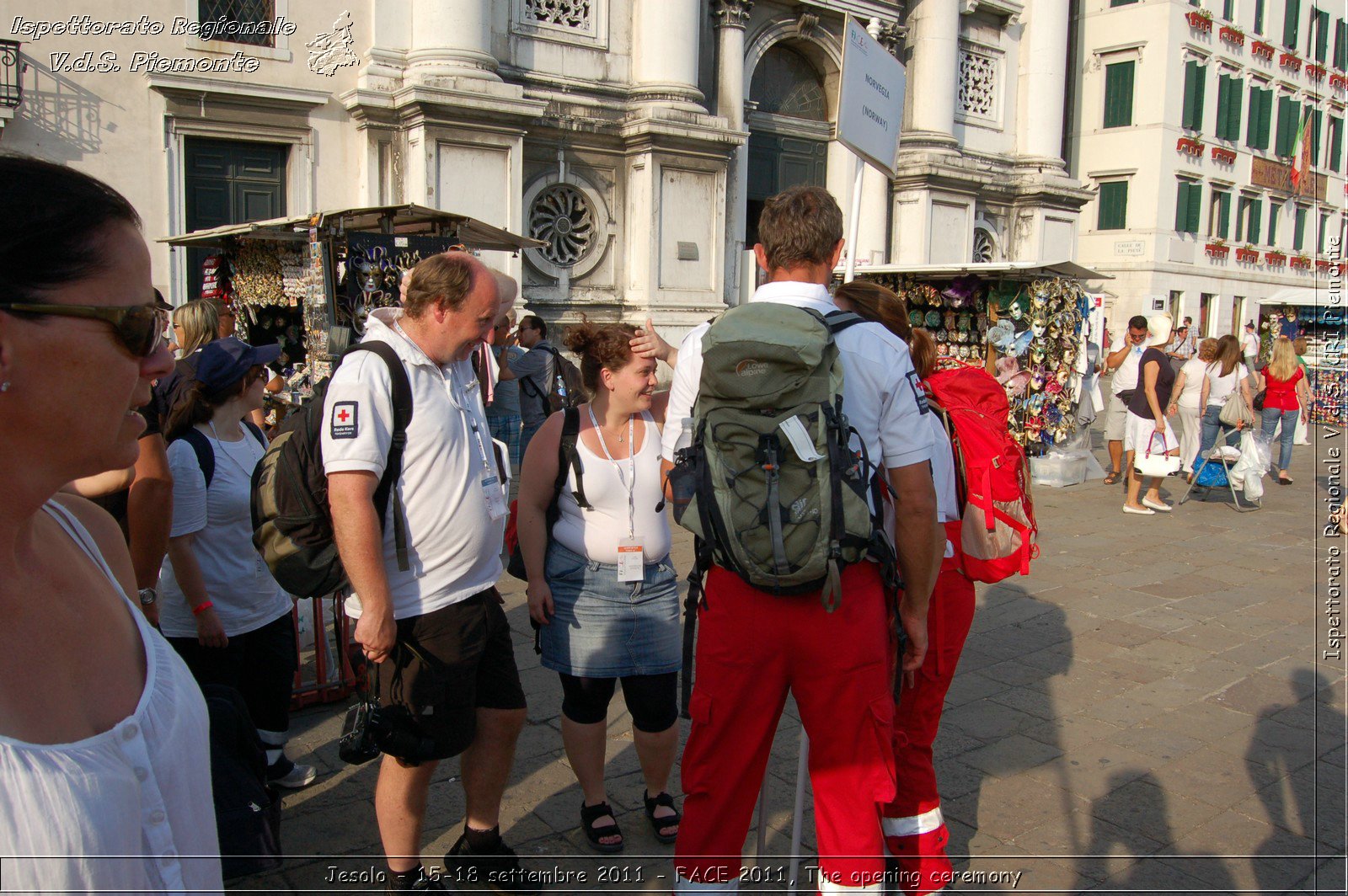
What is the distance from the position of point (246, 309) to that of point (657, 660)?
778cm

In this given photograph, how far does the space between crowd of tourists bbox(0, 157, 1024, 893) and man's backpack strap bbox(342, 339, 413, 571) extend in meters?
0.01

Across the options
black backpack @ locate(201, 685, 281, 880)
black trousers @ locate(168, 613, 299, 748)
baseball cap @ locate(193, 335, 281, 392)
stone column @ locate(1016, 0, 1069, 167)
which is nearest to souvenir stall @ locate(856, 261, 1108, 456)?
baseball cap @ locate(193, 335, 281, 392)

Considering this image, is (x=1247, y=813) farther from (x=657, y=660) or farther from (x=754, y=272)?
(x=754, y=272)

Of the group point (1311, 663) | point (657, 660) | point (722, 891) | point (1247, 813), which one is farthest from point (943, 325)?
point (722, 891)

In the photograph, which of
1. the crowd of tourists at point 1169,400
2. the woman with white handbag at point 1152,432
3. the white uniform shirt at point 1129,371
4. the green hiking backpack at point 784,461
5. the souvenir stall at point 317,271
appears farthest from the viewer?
the white uniform shirt at point 1129,371

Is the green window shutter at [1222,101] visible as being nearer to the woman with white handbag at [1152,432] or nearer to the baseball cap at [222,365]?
the woman with white handbag at [1152,432]

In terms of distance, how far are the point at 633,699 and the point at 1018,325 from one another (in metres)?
9.22

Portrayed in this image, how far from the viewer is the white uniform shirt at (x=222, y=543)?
362cm

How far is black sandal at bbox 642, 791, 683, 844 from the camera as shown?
3650mm

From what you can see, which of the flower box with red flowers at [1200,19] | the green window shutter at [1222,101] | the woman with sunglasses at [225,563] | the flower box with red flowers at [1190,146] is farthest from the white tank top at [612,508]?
the green window shutter at [1222,101]

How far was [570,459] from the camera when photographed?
3.57m

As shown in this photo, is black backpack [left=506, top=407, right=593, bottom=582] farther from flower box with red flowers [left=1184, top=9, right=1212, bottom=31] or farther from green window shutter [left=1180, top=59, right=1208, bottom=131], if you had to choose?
flower box with red flowers [left=1184, top=9, right=1212, bottom=31]

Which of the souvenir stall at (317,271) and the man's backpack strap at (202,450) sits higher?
the souvenir stall at (317,271)

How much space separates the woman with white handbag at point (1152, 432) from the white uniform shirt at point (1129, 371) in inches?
5.7
